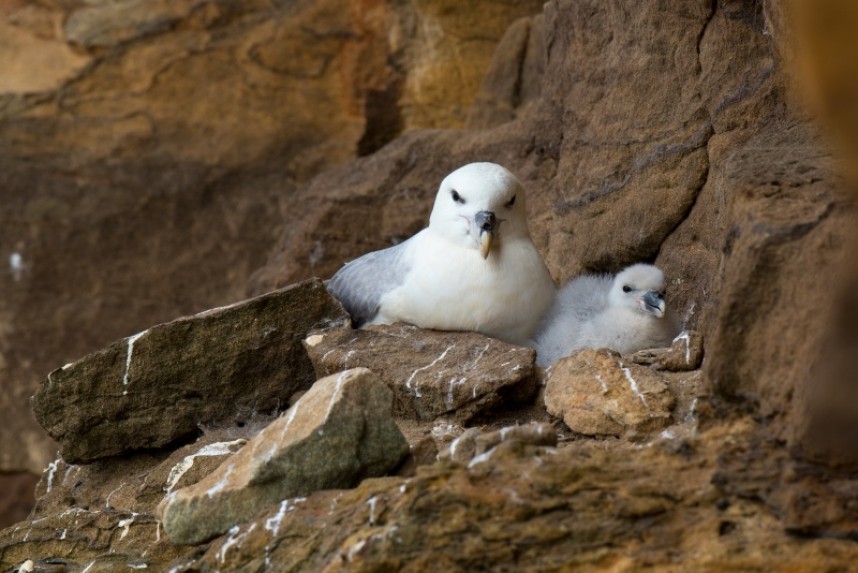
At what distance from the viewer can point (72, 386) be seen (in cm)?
434

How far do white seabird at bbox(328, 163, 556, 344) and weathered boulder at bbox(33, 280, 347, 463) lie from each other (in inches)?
12.9

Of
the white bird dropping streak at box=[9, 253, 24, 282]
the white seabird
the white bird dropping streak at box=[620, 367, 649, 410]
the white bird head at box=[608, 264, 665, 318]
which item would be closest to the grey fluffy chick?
the white bird head at box=[608, 264, 665, 318]

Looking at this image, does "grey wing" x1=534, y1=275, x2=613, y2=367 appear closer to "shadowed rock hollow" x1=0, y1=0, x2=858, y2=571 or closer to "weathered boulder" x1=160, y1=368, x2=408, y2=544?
"shadowed rock hollow" x1=0, y1=0, x2=858, y2=571

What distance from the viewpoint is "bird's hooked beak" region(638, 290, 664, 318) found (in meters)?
Result: 4.42

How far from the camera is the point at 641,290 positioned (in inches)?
178

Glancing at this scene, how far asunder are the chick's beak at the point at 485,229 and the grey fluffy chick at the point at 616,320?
39 cm

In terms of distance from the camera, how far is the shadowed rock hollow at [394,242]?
9.45 ft

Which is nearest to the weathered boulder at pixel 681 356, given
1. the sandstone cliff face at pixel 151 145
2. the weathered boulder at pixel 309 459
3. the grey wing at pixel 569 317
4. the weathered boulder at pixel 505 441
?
the grey wing at pixel 569 317

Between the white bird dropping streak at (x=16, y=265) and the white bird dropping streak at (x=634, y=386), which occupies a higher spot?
the white bird dropping streak at (x=16, y=265)

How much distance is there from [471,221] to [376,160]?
6.71 feet

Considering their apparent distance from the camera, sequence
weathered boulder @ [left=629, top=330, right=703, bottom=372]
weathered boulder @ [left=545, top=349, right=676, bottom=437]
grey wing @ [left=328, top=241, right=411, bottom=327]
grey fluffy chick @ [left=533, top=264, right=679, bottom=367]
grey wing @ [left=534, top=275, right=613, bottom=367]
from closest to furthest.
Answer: weathered boulder @ [left=545, top=349, right=676, bottom=437]
weathered boulder @ [left=629, top=330, right=703, bottom=372]
grey fluffy chick @ [left=533, top=264, right=679, bottom=367]
grey wing @ [left=534, top=275, right=613, bottom=367]
grey wing @ [left=328, top=241, right=411, bottom=327]

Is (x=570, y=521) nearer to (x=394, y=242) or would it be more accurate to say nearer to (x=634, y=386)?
(x=634, y=386)

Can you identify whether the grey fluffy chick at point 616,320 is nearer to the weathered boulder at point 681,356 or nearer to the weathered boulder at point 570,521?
the weathered boulder at point 681,356

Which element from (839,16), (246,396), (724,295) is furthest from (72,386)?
(839,16)
